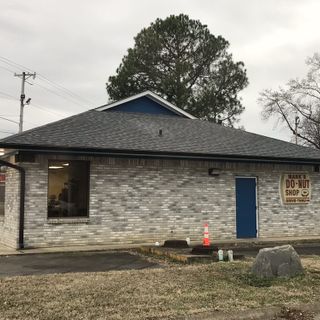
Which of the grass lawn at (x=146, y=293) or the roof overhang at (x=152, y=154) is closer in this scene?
the grass lawn at (x=146, y=293)

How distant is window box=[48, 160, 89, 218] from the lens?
49.5ft

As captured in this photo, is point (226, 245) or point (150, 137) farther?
point (150, 137)

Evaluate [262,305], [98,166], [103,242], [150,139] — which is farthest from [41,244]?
[262,305]

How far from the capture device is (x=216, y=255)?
11992 mm

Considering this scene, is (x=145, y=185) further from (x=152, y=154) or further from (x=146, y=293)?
(x=146, y=293)

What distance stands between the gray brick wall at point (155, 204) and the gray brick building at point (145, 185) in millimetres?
31

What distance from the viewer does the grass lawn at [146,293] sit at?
6973 millimetres

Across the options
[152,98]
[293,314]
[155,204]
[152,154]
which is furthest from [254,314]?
[152,98]

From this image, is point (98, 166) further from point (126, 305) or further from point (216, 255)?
point (126, 305)

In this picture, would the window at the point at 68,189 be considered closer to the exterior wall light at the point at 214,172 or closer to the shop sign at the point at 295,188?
the exterior wall light at the point at 214,172

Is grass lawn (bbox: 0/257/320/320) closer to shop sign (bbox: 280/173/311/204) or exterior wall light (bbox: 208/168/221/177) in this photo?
exterior wall light (bbox: 208/168/221/177)

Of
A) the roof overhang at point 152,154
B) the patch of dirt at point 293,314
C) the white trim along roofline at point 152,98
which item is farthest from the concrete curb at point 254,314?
the white trim along roofline at point 152,98

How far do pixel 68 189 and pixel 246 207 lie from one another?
6.34m

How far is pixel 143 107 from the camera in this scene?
22469mm
